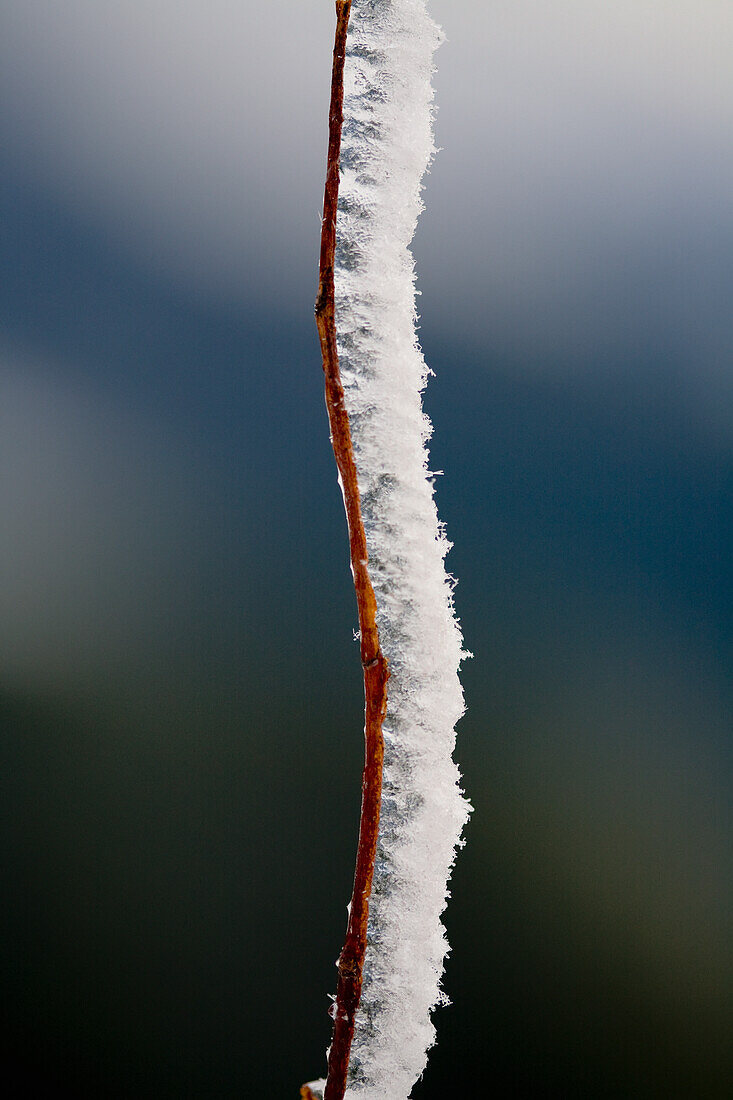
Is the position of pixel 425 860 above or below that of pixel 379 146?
below

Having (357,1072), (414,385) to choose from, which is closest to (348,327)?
(414,385)

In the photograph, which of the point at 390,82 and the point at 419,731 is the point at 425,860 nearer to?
the point at 419,731
